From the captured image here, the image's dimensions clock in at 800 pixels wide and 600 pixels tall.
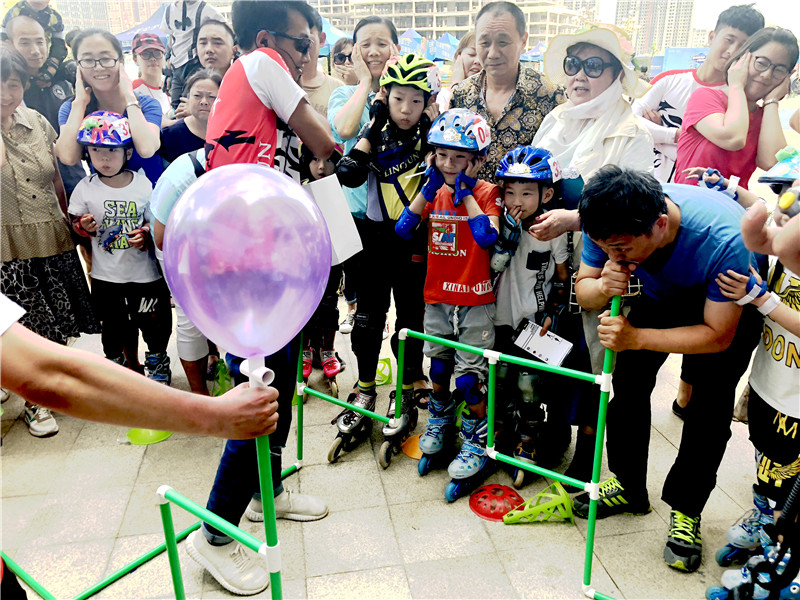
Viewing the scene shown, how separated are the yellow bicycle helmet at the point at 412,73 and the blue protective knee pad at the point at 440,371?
1.34 m

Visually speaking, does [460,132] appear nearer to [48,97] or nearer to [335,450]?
[335,450]

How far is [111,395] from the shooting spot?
1.11 m

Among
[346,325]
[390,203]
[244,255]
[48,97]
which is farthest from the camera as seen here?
[346,325]

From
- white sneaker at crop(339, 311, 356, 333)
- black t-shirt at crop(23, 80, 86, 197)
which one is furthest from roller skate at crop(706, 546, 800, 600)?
black t-shirt at crop(23, 80, 86, 197)

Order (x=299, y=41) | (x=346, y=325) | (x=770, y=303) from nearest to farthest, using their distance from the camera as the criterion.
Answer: (x=770, y=303) → (x=299, y=41) → (x=346, y=325)

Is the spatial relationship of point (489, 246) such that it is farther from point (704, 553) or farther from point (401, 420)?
point (704, 553)

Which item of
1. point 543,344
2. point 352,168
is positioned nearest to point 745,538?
point 543,344

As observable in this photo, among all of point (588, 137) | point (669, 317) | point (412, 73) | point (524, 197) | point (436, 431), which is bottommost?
point (436, 431)

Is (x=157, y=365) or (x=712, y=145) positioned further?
(x=157, y=365)

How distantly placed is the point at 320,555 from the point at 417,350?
1.31 meters

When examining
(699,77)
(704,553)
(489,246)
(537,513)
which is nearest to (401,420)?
(537,513)

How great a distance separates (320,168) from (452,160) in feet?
2.75

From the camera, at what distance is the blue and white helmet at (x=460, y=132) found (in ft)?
8.49

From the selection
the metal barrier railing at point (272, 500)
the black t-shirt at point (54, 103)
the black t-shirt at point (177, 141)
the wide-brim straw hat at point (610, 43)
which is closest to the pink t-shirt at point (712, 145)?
the wide-brim straw hat at point (610, 43)
